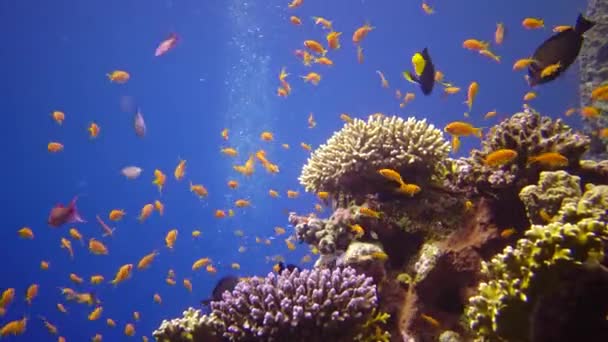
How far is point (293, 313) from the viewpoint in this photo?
12.4ft

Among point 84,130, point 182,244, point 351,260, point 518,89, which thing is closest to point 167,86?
point 84,130

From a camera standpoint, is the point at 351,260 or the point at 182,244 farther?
the point at 182,244

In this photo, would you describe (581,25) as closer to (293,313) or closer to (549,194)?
(549,194)

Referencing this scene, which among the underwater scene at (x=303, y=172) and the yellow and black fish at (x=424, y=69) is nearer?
the underwater scene at (x=303, y=172)

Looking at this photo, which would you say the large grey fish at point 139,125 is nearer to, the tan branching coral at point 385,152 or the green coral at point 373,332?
the tan branching coral at point 385,152

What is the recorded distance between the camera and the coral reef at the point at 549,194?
3.90 m

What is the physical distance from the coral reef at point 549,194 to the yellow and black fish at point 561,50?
60.7 inches

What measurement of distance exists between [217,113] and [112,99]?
13.0 m

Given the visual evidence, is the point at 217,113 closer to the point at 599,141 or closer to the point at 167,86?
the point at 167,86

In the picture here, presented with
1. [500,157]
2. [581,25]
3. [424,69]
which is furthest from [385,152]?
[581,25]

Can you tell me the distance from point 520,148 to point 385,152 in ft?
4.94

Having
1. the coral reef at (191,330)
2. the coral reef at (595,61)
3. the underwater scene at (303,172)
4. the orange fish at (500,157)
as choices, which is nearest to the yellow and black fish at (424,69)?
the underwater scene at (303,172)

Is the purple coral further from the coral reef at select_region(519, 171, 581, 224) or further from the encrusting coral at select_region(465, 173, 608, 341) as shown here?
the coral reef at select_region(519, 171, 581, 224)

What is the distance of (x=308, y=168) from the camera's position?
20.6ft
